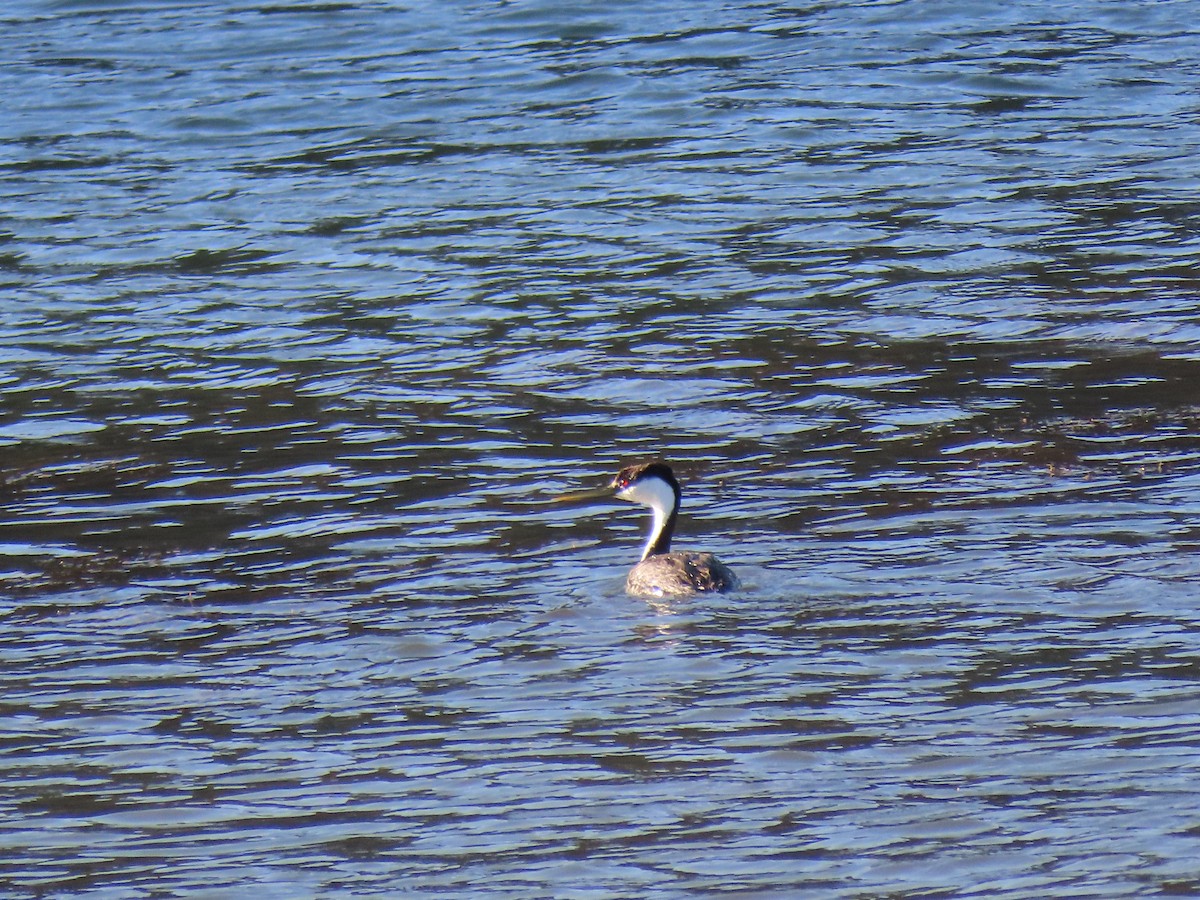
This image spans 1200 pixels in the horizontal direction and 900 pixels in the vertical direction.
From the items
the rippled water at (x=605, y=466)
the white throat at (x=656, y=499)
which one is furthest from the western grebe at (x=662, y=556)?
the rippled water at (x=605, y=466)

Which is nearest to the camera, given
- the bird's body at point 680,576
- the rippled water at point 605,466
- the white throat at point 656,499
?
the rippled water at point 605,466

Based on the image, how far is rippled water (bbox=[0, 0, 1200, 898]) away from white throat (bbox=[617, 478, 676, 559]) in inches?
15.3

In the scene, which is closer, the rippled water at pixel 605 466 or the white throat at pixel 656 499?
the rippled water at pixel 605 466

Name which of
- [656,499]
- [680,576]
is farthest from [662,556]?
[656,499]

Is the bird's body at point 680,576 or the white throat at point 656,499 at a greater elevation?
the white throat at point 656,499

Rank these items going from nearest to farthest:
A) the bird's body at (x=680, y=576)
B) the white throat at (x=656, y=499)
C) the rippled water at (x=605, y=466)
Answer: the rippled water at (x=605, y=466)
the bird's body at (x=680, y=576)
the white throat at (x=656, y=499)

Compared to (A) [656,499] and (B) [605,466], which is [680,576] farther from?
(B) [605,466]

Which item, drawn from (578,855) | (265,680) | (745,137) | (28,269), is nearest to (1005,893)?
(578,855)

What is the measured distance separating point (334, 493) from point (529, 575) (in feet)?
6.14

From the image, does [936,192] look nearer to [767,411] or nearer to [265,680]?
[767,411]

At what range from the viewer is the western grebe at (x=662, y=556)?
32.7 ft

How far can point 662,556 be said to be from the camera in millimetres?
10227

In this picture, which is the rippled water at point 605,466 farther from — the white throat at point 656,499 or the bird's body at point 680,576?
the white throat at point 656,499

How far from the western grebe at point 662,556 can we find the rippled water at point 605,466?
155mm
